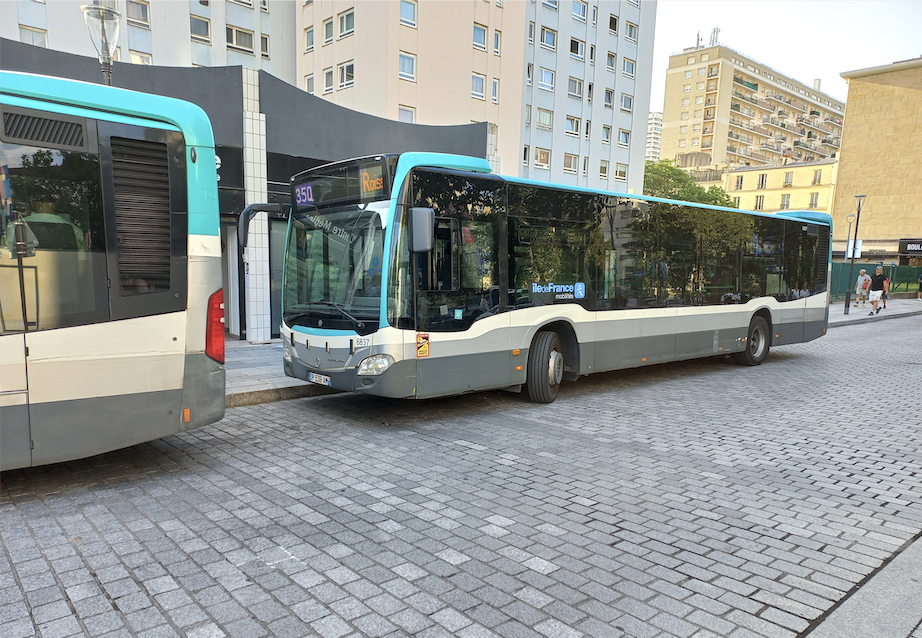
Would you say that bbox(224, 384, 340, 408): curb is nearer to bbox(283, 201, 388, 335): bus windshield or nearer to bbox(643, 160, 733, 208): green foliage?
bbox(283, 201, 388, 335): bus windshield

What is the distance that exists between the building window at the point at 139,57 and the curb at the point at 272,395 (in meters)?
23.9

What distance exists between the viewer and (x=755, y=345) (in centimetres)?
1227

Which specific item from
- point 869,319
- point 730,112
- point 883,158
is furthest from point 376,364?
point 730,112

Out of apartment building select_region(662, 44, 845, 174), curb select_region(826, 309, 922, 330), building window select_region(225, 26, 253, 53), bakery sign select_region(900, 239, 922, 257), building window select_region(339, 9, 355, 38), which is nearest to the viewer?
curb select_region(826, 309, 922, 330)

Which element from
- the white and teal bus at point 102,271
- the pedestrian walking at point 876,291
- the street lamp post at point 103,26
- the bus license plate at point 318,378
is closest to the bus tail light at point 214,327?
the white and teal bus at point 102,271

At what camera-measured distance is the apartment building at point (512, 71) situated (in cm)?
2980

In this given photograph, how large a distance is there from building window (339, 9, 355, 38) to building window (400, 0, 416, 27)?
2696mm

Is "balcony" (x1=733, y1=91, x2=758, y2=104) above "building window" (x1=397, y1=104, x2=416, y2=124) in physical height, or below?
above

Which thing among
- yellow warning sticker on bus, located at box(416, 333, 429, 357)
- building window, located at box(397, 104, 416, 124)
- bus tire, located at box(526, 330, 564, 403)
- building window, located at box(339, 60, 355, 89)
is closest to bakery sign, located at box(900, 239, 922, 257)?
building window, located at box(397, 104, 416, 124)

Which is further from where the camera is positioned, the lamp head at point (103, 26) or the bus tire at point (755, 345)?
Result: the bus tire at point (755, 345)

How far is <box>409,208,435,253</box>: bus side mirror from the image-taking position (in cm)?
643

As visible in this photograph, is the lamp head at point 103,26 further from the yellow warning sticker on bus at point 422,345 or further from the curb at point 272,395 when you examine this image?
the yellow warning sticker on bus at point 422,345

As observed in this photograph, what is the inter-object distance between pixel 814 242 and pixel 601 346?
7.50 metres

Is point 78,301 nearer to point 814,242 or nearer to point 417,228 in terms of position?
point 417,228
